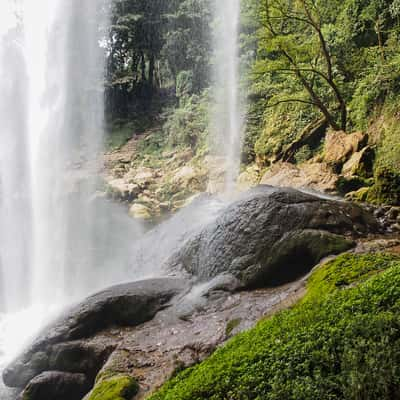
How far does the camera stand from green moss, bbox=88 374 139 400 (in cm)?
488

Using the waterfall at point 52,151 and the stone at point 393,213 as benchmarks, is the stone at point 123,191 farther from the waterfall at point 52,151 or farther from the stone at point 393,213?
the stone at point 393,213

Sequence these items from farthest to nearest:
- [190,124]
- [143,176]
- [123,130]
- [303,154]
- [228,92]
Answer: [123,130] < [190,124] < [143,176] < [228,92] < [303,154]

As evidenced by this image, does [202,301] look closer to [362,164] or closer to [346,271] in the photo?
[346,271]

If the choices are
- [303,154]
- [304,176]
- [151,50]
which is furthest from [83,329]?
[151,50]

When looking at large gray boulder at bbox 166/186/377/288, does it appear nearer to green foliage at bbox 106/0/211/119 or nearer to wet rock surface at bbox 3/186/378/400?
wet rock surface at bbox 3/186/378/400

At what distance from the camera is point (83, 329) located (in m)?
7.03

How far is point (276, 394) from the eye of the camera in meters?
3.06

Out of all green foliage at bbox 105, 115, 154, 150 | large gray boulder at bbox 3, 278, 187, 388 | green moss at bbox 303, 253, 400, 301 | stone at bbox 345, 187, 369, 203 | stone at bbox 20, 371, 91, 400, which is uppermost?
green foliage at bbox 105, 115, 154, 150

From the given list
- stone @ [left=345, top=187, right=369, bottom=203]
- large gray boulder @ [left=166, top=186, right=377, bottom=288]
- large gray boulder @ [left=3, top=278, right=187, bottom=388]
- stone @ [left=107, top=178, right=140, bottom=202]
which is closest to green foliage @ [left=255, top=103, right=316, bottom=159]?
stone @ [left=345, top=187, right=369, bottom=203]

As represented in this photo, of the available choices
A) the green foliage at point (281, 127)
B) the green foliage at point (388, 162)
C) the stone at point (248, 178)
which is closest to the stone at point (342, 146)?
the green foliage at point (388, 162)

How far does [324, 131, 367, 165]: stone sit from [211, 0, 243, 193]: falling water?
5649mm

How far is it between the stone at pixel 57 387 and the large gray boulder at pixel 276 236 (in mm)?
2737

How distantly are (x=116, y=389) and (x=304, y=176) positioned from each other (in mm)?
9037

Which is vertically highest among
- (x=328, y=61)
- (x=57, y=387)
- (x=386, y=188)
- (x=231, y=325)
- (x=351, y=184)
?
(x=328, y=61)
